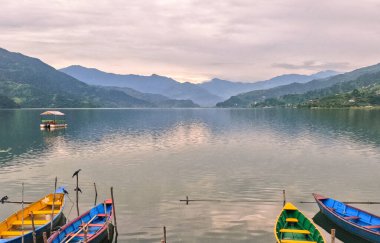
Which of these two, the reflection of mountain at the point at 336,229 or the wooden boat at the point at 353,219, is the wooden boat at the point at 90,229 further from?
the wooden boat at the point at 353,219

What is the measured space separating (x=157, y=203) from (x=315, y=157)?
165 feet

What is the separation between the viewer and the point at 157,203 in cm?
4688

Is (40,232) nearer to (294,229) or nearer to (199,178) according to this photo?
(294,229)

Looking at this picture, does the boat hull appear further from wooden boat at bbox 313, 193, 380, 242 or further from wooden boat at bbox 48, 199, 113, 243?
wooden boat at bbox 313, 193, 380, 242

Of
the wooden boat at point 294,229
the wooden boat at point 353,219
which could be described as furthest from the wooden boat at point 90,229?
the wooden boat at point 353,219

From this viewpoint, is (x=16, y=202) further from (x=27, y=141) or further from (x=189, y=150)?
(x=27, y=141)

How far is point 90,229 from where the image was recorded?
114 ft

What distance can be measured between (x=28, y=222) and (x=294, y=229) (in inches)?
1215

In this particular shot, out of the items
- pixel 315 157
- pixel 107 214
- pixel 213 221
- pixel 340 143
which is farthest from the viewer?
pixel 340 143

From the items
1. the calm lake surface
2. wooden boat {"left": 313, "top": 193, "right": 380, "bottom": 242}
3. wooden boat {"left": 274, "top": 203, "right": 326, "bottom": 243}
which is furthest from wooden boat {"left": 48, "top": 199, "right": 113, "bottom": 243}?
wooden boat {"left": 313, "top": 193, "right": 380, "bottom": 242}

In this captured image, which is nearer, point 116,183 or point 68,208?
point 68,208

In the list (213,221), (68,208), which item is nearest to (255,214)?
(213,221)

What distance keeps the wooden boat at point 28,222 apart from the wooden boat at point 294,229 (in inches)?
998

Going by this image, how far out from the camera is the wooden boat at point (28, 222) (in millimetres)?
31837
